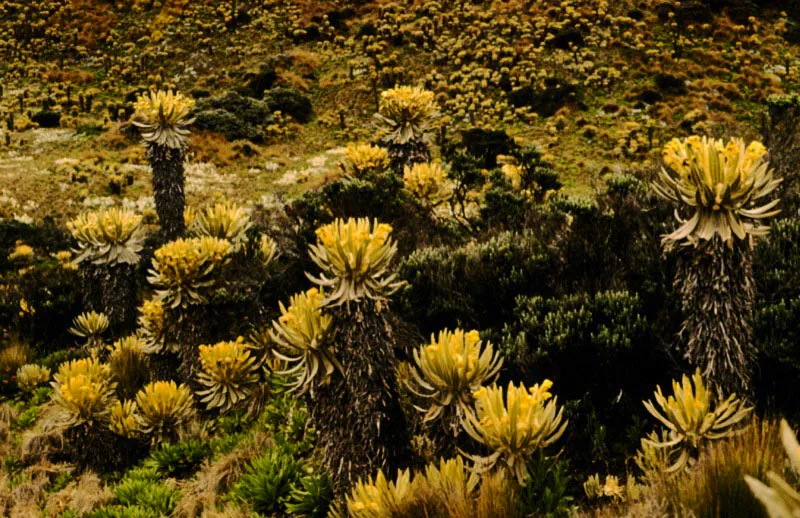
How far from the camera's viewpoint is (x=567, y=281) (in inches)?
213

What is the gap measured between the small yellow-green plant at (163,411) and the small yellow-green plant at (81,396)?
42cm

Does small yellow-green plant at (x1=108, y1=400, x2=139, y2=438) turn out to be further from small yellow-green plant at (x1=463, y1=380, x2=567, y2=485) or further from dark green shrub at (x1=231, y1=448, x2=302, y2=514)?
small yellow-green plant at (x1=463, y1=380, x2=567, y2=485)

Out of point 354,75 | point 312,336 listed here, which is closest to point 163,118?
point 312,336

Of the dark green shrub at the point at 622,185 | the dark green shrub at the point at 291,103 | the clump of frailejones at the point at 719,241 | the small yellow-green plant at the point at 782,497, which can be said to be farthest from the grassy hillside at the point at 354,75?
the small yellow-green plant at the point at 782,497

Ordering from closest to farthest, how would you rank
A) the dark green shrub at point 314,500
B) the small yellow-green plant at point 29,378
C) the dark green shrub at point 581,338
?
the dark green shrub at point 314,500 → the dark green shrub at point 581,338 → the small yellow-green plant at point 29,378

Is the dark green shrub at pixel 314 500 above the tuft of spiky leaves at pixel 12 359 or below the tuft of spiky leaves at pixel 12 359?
below

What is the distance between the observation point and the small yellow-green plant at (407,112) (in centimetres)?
777

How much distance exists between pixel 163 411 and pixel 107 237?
2.94 m

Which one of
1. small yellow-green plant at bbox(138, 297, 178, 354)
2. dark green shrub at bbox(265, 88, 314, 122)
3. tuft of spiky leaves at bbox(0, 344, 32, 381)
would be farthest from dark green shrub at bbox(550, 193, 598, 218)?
dark green shrub at bbox(265, 88, 314, 122)

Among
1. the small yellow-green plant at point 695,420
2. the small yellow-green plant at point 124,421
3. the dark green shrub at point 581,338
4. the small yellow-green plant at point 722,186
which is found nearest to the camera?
the small yellow-green plant at point 695,420

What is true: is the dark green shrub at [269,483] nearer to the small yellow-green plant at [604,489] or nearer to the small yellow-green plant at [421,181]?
the small yellow-green plant at [604,489]

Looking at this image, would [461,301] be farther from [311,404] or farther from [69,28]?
[69,28]

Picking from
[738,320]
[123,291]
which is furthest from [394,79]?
[738,320]

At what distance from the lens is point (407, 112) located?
7793 millimetres
